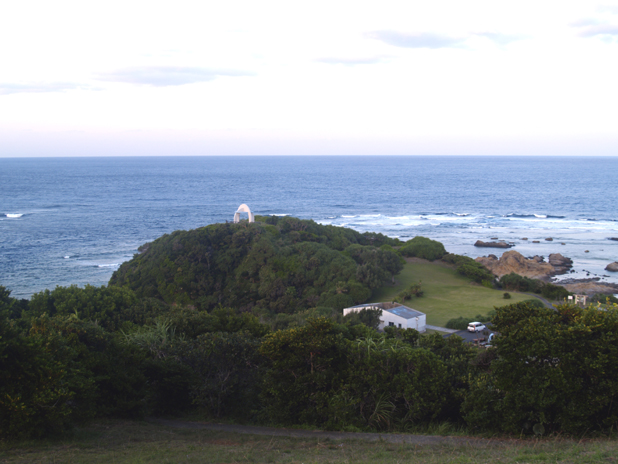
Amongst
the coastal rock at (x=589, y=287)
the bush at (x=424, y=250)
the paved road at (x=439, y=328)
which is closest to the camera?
the paved road at (x=439, y=328)

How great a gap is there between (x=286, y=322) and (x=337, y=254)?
16115mm

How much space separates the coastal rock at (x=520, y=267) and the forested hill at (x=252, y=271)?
1303 centimetres

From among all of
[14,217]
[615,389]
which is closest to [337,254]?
[615,389]

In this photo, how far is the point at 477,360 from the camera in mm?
15398

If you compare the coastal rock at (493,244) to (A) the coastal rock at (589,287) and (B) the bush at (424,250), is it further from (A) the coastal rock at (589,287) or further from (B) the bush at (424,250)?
(A) the coastal rock at (589,287)

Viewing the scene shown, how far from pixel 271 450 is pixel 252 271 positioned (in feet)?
99.3

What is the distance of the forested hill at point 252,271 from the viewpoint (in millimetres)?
38219

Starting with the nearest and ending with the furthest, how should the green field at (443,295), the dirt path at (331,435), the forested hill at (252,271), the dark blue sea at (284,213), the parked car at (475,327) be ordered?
the dirt path at (331,435)
the parked car at (475,327)
the green field at (443,295)
the forested hill at (252,271)
the dark blue sea at (284,213)

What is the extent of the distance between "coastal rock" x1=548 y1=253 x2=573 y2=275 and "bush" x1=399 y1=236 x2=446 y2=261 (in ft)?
40.7

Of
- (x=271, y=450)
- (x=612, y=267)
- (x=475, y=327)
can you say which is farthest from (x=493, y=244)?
(x=271, y=450)

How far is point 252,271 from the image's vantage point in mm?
41344

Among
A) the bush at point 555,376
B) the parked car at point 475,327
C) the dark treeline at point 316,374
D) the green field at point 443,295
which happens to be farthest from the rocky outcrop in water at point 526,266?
the bush at point 555,376

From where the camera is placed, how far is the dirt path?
11680 millimetres

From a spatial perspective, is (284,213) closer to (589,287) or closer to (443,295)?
(443,295)
